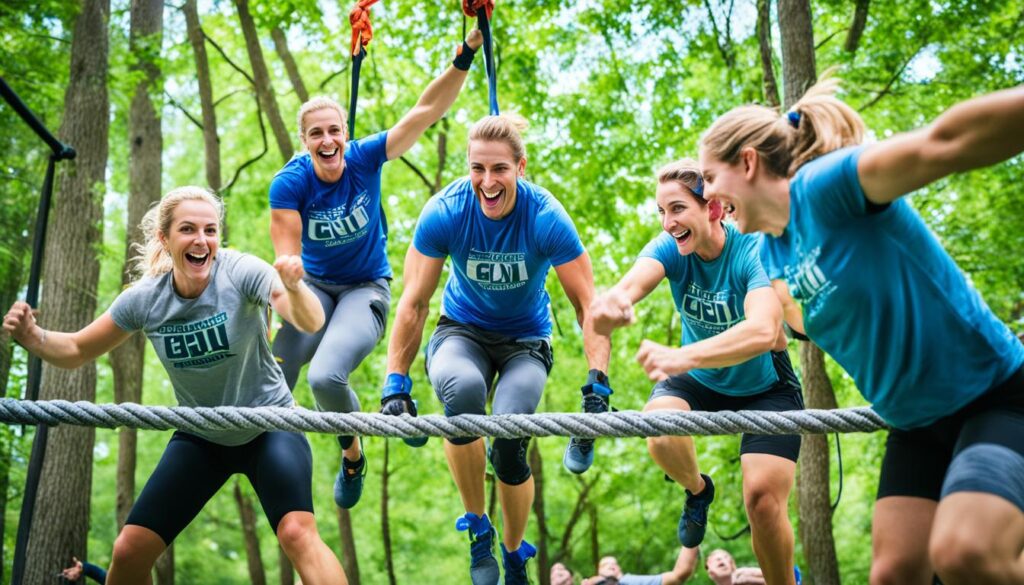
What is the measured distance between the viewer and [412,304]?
3.97 metres

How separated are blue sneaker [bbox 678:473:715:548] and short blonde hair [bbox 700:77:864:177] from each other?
7.16ft

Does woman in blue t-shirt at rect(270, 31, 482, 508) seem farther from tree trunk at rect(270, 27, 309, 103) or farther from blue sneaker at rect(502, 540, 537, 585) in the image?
tree trunk at rect(270, 27, 309, 103)

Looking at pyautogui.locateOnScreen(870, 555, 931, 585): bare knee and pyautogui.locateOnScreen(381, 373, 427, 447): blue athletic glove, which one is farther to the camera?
pyautogui.locateOnScreen(381, 373, 427, 447): blue athletic glove

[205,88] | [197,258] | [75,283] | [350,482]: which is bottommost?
[350,482]

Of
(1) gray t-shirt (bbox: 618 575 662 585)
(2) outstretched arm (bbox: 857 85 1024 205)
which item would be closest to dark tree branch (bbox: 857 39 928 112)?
(1) gray t-shirt (bbox: 618 575 662 585)

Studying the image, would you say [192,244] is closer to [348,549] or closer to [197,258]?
[197,258]

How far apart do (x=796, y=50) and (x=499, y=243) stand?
4.49 metres

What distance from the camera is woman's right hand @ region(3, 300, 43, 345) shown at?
3277 mm

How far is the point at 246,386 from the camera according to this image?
135 inches

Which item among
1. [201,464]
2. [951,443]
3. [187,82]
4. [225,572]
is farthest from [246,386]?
[225,572]

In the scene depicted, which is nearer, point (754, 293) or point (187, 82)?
point (754, 293)

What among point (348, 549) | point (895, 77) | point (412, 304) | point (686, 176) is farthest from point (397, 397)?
point (348, 549)

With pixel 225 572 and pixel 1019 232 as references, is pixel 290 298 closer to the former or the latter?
pixel 1019 232

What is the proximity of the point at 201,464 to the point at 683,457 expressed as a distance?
1944 millimetres
